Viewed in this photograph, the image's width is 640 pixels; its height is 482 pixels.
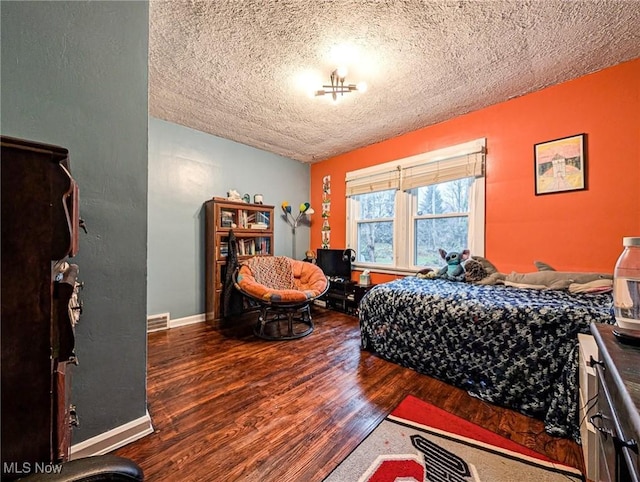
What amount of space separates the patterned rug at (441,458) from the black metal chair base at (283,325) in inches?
59.3

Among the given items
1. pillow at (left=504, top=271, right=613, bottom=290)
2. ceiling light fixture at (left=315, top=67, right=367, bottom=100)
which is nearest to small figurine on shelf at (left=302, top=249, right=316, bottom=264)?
ceiling light fixture at (left=315, top=67, right=367, bottom=100)

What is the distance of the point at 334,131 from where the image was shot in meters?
3.33

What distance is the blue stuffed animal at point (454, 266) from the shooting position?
2658 millimetres

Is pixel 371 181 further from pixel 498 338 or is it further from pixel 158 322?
pixel 158 322

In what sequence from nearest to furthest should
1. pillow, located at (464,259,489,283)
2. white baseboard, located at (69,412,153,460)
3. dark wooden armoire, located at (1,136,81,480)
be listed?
dark wooden armoire, located at (1,136,81,480) → white baseboard, located at (69,412,153,460) → pillow, located at (464,259,489,283)

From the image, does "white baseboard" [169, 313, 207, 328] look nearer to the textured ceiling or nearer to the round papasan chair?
the round papasan chair

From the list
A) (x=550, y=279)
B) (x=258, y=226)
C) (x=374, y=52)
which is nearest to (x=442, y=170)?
(x=550, y=279)

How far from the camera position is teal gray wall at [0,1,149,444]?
1.07m

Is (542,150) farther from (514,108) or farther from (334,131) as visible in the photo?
(334,131)

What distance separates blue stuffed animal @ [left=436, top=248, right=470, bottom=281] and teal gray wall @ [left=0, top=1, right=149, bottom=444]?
273cm

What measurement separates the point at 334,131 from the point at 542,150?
2.23 metres


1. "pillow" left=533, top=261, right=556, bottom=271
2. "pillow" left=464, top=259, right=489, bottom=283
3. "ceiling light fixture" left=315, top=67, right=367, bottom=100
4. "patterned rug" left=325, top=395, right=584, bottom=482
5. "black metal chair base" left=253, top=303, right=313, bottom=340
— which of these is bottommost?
"patterned rug" left=325, top=395, right=584, bottom=482

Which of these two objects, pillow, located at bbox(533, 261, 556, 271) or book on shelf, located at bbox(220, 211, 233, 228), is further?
book on shelf, located at bbox(220, 211, 233, 228)

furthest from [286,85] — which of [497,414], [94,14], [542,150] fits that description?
[497,414]
